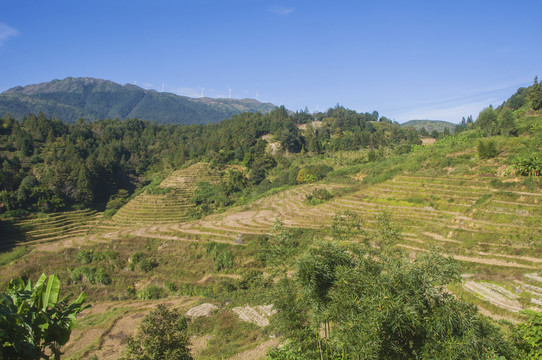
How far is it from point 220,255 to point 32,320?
21956mm

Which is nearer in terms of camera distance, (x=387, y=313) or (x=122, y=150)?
(x=387, y=313)

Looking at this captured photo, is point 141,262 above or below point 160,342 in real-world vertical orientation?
below

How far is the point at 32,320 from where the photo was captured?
5059mm

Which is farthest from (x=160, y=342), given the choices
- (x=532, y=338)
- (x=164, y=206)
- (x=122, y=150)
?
(x=122, y=150)

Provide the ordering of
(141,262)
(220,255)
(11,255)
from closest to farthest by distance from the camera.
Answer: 1. (220,255)
2. (141,262)
3. (11,255)

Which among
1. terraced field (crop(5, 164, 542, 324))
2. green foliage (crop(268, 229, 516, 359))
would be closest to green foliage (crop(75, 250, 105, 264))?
terraced field (crop(5, 164, 542, 324))

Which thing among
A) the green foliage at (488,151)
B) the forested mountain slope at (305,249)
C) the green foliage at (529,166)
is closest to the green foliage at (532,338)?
the forested mountain slope at (305,249)

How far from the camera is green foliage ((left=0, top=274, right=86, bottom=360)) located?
439 cm

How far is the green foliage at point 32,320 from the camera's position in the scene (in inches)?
173

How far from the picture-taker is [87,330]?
18188mm

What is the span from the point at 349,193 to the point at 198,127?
267 feet

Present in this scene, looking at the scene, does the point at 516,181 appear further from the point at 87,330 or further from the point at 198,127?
the point at 198,127

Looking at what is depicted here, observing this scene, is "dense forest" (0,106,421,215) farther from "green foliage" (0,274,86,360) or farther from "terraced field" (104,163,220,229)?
"green foliage" (0,274,86,360)

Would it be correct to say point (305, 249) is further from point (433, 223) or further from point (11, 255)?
point (11, 255)
